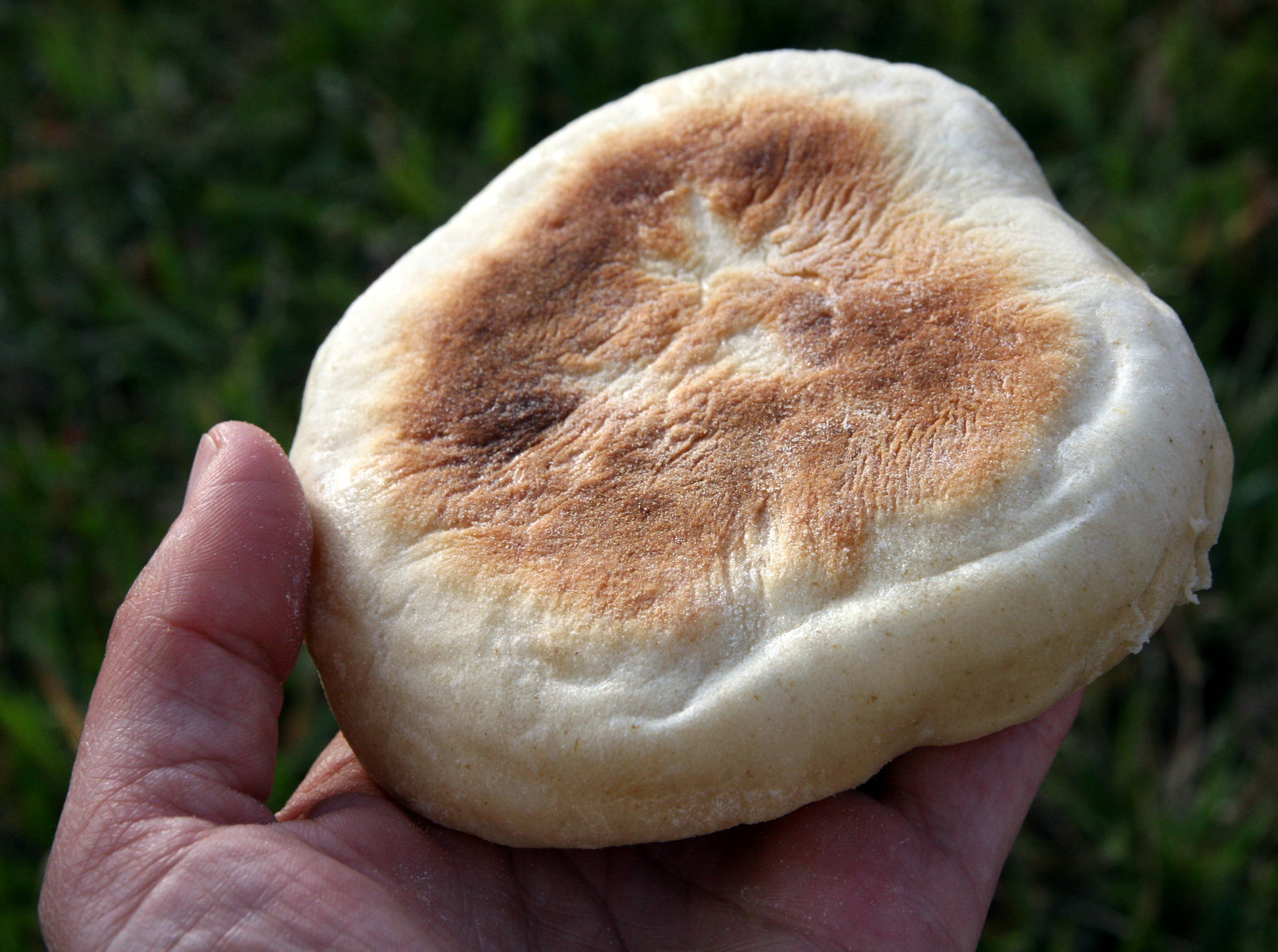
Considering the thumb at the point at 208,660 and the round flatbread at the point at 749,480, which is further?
the thumb at the point at 208,660

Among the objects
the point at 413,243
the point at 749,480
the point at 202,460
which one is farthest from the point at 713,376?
the point at 413,243

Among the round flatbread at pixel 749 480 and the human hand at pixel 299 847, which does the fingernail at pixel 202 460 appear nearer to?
the human hand at pixel 299 847

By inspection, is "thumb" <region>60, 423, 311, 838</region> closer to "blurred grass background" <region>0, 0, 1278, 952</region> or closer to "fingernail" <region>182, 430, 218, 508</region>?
"fingernail" <region>182, 430, 218, 508</region>

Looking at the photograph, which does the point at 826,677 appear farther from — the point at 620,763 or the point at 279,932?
the point at 279,932

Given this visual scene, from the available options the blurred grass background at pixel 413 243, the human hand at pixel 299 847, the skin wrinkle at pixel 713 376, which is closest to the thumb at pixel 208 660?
the human hand at pixel 299 847

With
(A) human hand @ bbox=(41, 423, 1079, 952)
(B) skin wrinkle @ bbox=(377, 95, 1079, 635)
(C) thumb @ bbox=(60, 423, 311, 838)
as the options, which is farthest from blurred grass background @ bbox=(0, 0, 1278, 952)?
(B) skin wrinkle @ bbox=(377, 95, 1079, 635)

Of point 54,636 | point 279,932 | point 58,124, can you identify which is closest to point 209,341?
point 54,636
